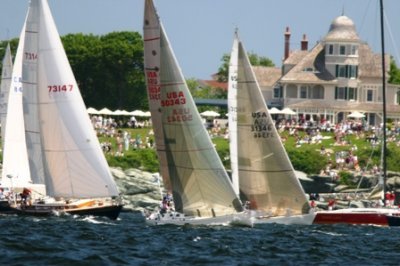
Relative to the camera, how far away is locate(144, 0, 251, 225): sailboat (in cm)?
5150

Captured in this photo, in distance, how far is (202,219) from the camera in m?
53.1

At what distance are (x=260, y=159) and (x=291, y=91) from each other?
215ft

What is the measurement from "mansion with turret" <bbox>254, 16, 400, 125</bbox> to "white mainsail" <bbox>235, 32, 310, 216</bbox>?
61.3m

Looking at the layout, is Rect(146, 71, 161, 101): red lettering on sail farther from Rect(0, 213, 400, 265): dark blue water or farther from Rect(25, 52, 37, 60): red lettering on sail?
Rect(25, 52, 37, 60): red lettering on sail

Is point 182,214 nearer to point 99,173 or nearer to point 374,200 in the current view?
point 99,173

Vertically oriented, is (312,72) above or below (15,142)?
above

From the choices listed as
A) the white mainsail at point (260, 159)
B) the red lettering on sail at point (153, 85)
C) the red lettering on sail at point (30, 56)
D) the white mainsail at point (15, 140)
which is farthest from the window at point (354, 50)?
the red lettering on sail at point (153, 85)

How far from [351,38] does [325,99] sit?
5212 millimetres

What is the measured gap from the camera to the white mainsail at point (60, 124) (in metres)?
58.1

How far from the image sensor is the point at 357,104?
394 feet

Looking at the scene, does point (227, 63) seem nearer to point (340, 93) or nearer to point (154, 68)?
point (340, 93)

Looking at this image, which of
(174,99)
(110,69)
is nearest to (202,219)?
(174,99)

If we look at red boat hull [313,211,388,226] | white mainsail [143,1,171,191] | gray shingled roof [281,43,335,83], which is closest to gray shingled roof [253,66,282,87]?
gray shingled roof [281,43,335,83]

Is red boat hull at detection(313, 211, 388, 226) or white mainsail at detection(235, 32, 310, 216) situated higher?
white mainsail at detection(235, 32, 310, 216)
